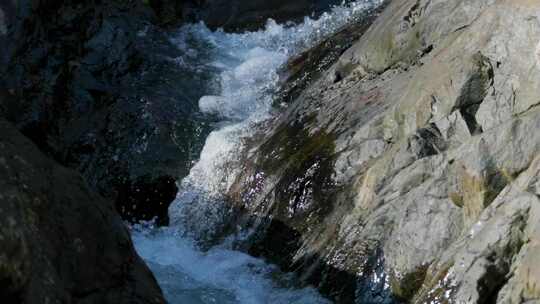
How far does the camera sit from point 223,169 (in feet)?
28.9

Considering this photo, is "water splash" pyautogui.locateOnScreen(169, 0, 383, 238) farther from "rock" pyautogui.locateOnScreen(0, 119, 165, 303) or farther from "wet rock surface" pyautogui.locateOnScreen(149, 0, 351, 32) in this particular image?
"rock" pyautogui.locateOnScreen(0, 119, 165, 303)

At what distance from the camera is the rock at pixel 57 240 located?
4.08 metres

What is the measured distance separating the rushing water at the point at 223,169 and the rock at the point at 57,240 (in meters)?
1.96

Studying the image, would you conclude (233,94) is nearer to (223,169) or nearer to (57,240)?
(223,169)

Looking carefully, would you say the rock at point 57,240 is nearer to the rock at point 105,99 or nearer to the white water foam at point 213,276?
the white water foam at point 213,276

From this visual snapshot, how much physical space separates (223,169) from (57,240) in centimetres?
426

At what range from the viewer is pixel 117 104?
10.5 meters

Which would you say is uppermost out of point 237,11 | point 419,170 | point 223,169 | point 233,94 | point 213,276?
point 237,11

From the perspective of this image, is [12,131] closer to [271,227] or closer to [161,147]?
[271,227]

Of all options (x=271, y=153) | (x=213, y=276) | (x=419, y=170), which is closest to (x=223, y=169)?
(x=271, y=153)

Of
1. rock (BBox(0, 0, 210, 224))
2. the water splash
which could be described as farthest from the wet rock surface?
rock (BBox(0, 0, 210, 224))

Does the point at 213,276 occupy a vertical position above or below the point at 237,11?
below

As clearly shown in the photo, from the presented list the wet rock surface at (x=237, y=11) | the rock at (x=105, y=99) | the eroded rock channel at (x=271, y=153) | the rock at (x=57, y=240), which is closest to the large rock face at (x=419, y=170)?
the eroded rock channel at (x=271, y=153)

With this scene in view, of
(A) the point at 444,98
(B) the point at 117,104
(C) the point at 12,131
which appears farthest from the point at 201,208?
(C) the point at 12,131
